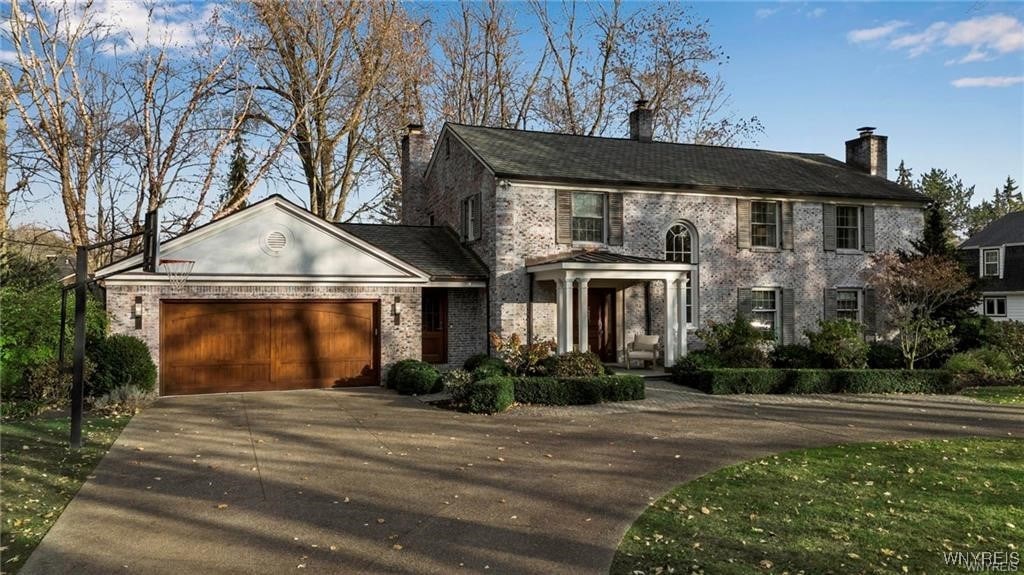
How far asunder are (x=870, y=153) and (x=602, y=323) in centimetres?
1237

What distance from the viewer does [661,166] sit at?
20.5m

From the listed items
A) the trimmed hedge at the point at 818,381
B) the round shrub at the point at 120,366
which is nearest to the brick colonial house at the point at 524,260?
the round shrub at the point at 120,366

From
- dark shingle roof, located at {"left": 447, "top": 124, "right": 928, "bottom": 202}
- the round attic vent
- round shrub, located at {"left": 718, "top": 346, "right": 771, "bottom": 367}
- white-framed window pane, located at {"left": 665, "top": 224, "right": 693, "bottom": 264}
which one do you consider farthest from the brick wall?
round shrub, located at {"left": 718, "top": 346, "right": 771, "bottom": 367}

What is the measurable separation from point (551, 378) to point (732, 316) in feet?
27.8

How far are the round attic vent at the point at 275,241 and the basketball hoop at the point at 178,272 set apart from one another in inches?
60.6

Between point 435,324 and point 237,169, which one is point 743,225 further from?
point 237,169

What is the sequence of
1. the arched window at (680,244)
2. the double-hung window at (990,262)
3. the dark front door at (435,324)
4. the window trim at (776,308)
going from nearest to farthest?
1. the dark front door at (435,324)
2. the arched window at (680,244)
3. the window trim at (776,308)
4. the double-hung window at (990,262)

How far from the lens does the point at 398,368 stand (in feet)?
51.6

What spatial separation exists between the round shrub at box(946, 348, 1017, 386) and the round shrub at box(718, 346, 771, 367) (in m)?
4.99

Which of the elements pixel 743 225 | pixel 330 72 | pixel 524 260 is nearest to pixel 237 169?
pixel 330 72

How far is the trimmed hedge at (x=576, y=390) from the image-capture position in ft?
44.7

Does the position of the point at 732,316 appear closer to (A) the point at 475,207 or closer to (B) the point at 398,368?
(A) the point at 475,207

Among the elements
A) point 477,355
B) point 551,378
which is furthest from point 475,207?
point 551,378

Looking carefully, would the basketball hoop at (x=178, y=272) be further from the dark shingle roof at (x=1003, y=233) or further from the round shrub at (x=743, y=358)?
the dark shingle roof at (x=1003, y=233)
